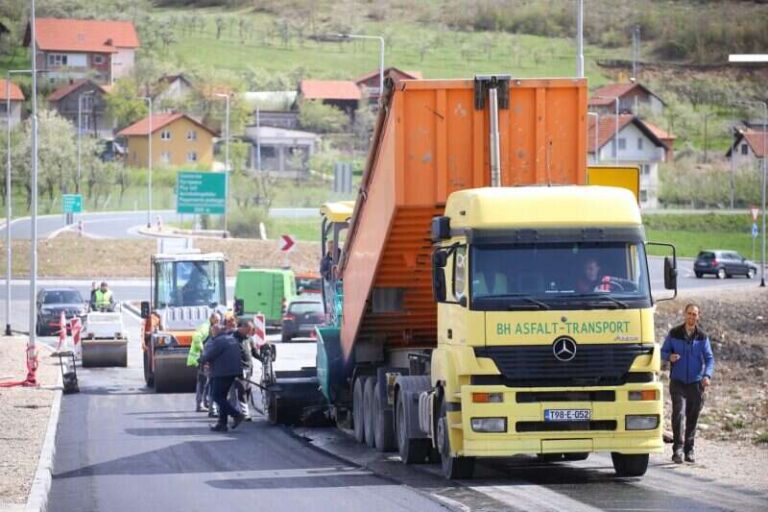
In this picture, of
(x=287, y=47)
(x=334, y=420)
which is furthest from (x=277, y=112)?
(x=334, y=420)

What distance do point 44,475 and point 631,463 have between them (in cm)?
625

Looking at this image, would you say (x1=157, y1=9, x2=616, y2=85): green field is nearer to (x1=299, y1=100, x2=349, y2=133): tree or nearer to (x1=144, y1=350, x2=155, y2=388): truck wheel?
(x1=299, y1=100, x2=349, y2=133): tree

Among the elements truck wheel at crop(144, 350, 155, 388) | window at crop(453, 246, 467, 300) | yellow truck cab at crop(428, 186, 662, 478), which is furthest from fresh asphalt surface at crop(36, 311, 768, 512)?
truck wheel at crop(144, 350, 155, 388)

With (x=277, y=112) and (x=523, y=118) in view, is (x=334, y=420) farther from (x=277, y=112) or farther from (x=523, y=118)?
(x=277, y=112)

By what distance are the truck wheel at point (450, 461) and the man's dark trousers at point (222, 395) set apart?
692cm

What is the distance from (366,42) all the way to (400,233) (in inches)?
6680

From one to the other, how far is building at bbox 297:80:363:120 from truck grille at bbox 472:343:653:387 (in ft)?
424

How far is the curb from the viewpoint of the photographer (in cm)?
1457

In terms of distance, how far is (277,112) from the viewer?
14250cm

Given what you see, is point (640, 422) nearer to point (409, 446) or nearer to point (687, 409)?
point (687, 409)

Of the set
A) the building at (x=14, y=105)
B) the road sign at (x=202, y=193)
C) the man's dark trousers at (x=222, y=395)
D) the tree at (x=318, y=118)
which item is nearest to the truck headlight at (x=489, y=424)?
the man's dark trousers at (x=222, y=395)

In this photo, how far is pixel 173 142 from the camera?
403 ft

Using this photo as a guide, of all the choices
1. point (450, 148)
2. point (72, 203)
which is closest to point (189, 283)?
point (450, 148)

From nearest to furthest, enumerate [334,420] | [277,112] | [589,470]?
[589,470], [334,420], [277,112]
